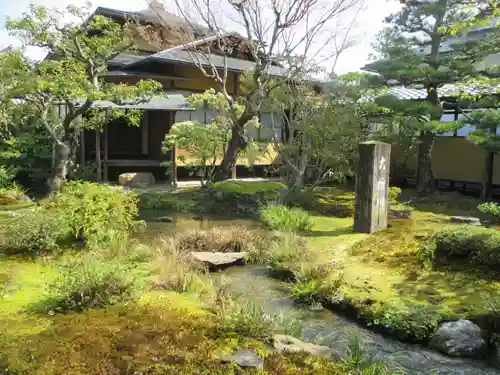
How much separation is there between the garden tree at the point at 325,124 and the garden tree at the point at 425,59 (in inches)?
37.6

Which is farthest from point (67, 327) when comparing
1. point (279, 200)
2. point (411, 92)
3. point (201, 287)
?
point (411, 92)

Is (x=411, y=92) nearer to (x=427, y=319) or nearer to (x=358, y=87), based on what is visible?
(x=358, y=87)

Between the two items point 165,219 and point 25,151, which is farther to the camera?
point 25,151

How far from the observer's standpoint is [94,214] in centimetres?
779

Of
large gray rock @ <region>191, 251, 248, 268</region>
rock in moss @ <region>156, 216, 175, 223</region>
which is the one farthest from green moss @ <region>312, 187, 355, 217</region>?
large gray rock @ <region>191, 251, 248, 268</region>

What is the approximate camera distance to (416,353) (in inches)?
215

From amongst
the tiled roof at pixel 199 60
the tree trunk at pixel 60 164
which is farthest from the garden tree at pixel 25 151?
the tiled roof at pixel 199 60

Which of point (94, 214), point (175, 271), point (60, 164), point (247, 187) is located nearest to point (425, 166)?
point (247, 187)

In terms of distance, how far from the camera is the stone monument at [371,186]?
10.2 metres

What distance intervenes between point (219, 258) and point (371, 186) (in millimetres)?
3832

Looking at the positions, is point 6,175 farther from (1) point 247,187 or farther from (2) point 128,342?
(2) point 128,342

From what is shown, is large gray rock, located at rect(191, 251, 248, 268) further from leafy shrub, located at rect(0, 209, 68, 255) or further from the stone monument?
the stone monument

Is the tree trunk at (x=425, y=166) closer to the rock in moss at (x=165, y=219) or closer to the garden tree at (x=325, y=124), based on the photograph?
the garden tree at (x=325, y=124)

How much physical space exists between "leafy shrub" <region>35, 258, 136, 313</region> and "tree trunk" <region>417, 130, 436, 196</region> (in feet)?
39.5
